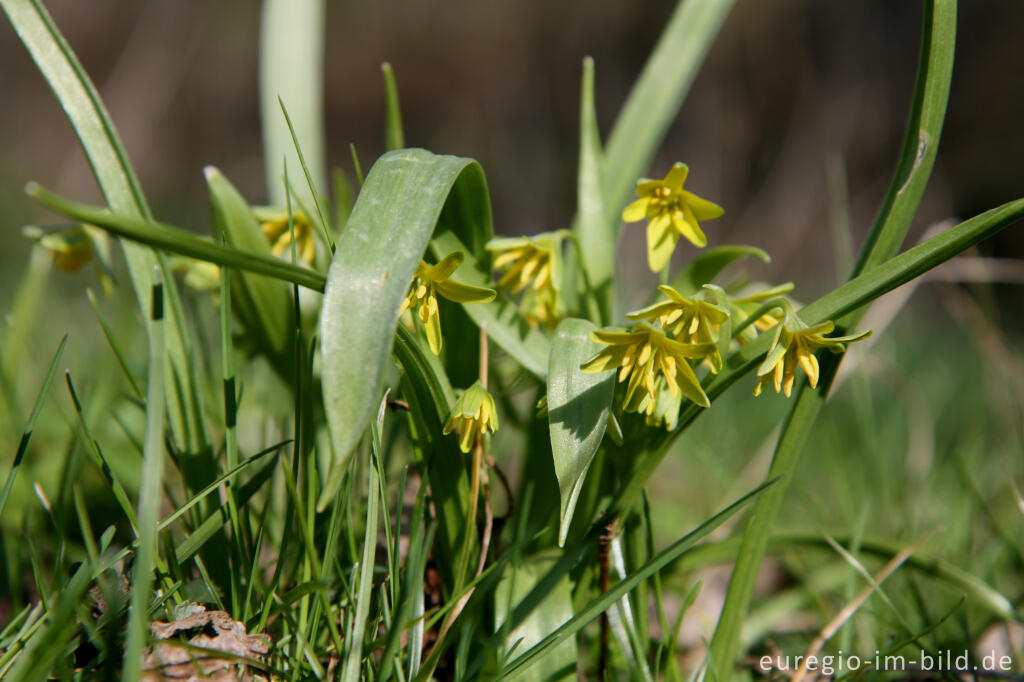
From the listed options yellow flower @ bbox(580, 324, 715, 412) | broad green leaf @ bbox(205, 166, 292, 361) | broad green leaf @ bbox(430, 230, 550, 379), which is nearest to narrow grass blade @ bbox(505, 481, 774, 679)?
yellow flower @ bbox(580, 324, 715, 412)

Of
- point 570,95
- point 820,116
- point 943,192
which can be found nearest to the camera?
point 943,192

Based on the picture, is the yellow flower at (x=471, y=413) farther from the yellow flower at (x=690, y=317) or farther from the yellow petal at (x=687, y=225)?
the yellow petal at (x=687, y=225)

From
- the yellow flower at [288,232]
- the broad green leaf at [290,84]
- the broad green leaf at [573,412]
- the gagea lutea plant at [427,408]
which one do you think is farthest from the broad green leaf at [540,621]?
the broad green leaf at [290,84]

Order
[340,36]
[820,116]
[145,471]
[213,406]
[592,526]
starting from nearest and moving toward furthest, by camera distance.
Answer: [145,471] → [592,526] → [213,406] → [820,116] → [340,36]

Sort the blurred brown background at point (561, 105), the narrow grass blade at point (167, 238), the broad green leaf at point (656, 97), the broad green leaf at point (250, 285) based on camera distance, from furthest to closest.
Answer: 1. the blurred brown background at point (561, 105)
2. the broad green leaf at point (656, 97)
3. the broad green leaf at point (250, 285)
4. the narrow grass blade at point (167, 238)

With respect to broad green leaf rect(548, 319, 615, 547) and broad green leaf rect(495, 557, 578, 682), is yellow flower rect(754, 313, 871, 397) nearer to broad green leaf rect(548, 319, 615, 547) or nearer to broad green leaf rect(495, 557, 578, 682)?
broad green leaf rect(548, 319, 615, 547)

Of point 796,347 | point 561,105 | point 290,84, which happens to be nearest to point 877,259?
point 796,347

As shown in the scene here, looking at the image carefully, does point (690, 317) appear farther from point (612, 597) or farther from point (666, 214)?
point (612, 597)

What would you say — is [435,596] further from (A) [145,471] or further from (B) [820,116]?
(B) [820,116]

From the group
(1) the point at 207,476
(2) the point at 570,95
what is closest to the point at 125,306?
(1) the point at 207,476
